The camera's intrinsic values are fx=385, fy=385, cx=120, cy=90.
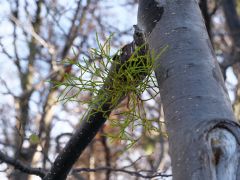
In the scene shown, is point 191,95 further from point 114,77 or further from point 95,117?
point 95,117

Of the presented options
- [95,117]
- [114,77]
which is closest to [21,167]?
[95,117]

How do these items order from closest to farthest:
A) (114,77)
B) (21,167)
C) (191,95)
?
1. (191,95)
2. (114,77)
3. (21,167)

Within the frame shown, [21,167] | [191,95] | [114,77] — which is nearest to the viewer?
[191,95]

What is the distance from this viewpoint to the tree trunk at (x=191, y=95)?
2.23ft

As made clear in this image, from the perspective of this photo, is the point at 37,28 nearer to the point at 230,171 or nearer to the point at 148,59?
the point at 148,59

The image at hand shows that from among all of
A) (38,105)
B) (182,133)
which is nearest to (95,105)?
(182,133)

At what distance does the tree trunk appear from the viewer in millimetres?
679

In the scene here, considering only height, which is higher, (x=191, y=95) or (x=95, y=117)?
(x=95, y=117)

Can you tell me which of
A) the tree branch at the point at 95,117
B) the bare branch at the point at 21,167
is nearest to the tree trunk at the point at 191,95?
the tree branch at the point at 95,117

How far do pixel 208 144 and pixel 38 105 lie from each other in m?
4.30

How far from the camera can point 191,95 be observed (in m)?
0.79

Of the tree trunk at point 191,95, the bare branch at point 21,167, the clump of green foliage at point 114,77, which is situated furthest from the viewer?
the bare branch at point 21,167

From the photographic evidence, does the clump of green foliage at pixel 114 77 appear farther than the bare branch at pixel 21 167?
No

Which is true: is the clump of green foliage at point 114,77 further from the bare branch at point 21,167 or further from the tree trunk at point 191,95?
the bare branch at point 21,167
